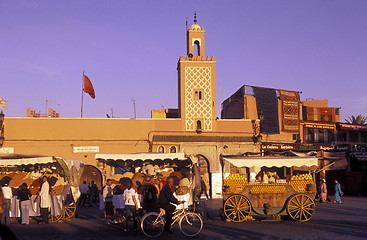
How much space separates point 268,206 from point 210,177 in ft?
55.5

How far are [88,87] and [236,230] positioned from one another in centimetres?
2367

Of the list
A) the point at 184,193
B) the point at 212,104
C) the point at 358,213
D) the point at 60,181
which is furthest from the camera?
the point at 212,104

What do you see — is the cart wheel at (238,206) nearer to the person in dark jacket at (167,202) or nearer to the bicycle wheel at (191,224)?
the bicycle wheel at (191,224)

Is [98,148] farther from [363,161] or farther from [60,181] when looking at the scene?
[363,161]

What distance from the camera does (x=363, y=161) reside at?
3238 centimetres

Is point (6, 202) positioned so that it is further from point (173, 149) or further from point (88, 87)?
point (88, 87)

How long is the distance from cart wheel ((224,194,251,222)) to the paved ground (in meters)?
0.35

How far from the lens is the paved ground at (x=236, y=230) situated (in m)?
11.6

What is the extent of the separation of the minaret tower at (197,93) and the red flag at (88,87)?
6554mm

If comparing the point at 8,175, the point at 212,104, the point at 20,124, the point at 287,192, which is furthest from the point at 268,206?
the point at 20,124

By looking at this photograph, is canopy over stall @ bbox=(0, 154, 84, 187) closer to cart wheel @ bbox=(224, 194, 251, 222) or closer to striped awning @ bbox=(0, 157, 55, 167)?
striped awning @ bbox=(0, 157, 55, 167)

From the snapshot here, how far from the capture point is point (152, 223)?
458 inches

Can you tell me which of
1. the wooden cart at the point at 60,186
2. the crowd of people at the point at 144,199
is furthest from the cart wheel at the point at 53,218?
the crowd of people at the point at 144,199

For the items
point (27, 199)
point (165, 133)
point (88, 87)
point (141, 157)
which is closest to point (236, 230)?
point (141, 157)
